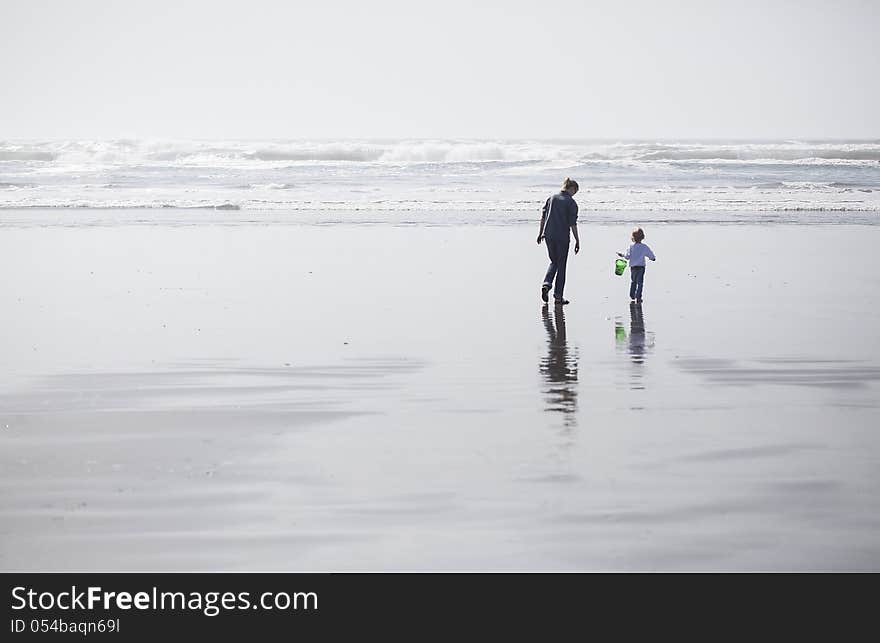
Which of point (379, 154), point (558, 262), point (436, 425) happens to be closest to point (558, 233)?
point (558, 262)

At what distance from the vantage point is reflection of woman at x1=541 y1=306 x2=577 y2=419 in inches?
344

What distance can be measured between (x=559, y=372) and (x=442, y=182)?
39669 mm

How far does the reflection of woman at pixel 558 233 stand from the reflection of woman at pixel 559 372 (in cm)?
184

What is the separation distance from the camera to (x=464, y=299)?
1523 cm

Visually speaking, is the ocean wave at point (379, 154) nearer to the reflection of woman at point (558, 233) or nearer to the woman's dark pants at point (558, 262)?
the reflection of woman at point (558, 233)

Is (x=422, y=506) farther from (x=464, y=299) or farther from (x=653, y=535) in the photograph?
(x=464, y=299)

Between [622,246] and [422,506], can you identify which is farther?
[622,246]

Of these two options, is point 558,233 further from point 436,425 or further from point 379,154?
point 379,154

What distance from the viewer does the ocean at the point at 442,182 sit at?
109ft

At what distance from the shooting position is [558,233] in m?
15.0

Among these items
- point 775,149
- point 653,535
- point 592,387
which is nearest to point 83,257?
point 592,387

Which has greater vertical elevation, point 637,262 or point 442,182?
point 637,262

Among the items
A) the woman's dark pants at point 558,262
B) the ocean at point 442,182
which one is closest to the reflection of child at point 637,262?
the woman's dark pants at point 558,262
